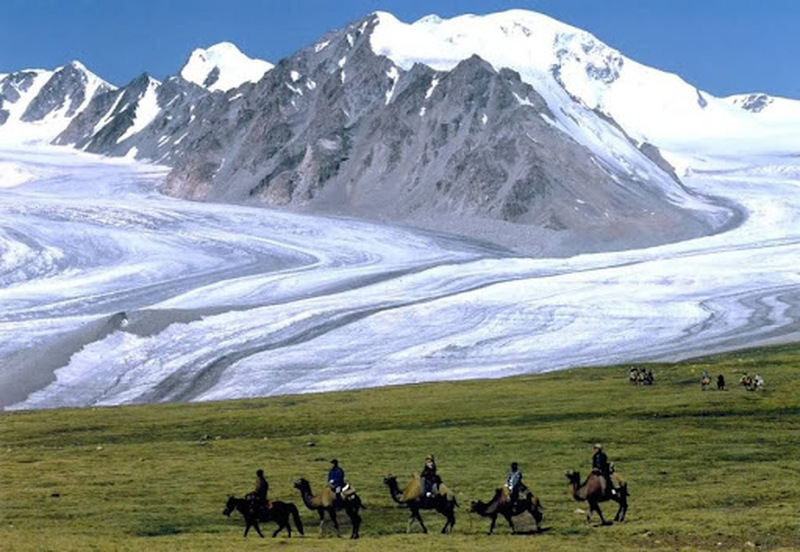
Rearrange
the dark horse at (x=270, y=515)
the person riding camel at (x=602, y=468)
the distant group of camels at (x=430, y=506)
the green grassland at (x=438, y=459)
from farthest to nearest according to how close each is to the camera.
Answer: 1. the person riding camel at (x=602, y=468)
2. the dark horse at (x=270, y=515)
3. the distant group of camels at (x=430, y=506)
4. the green grassland at (x=438, y=459)

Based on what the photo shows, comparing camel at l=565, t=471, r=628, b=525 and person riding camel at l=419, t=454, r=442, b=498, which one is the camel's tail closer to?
person riding camel at l=419, t=454, r=442, b=498

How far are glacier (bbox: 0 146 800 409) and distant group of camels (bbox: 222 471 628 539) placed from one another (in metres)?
60.7

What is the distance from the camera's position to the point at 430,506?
110 ft

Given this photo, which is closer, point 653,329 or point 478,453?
point 478,453

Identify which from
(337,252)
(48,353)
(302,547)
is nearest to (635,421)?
(302,547)

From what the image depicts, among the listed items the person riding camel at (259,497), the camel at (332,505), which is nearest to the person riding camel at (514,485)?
the camel at (332,505)

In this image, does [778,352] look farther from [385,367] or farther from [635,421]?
[635,421]

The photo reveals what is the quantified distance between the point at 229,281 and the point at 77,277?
18778 mm

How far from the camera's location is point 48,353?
10588 centimetres

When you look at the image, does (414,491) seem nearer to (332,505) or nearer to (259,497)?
(332,505)

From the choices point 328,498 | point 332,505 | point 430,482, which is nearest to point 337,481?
point 328,498

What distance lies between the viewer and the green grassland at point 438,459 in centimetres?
3244

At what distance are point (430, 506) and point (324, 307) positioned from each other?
93.8 m

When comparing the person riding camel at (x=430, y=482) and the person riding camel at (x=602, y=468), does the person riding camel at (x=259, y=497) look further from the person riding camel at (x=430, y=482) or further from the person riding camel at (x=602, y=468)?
the person riding camel at (x=602, y=468)
